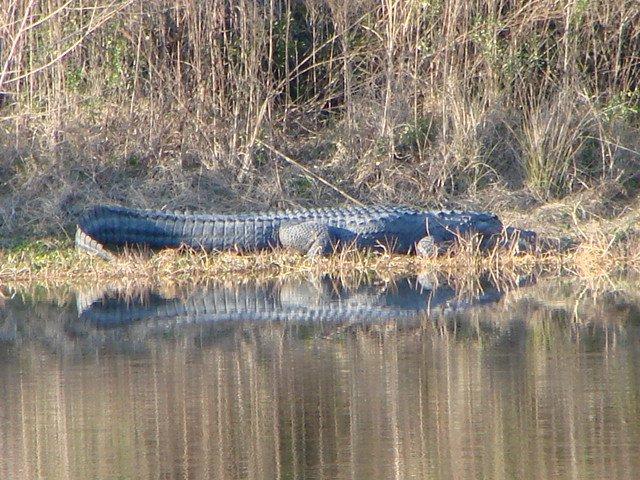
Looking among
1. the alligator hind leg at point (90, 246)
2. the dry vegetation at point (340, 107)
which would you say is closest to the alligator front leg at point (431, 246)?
the dry vegetation at point (340, 107)

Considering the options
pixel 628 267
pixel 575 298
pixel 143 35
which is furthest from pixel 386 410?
pixel 143 35

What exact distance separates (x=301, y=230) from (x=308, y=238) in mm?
98

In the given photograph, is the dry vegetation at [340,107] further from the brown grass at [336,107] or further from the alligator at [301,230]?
the alligator at [301,230]

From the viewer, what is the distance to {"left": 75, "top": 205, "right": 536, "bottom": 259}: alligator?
10.6 metres

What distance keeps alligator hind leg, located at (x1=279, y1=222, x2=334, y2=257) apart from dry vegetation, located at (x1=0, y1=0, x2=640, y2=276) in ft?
5.20

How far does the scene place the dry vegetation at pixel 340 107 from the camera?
12430 millimetres

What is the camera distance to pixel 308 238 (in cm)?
1063

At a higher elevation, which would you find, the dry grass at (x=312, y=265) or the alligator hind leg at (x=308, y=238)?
the alligator hind leg at (x=308, y=238)

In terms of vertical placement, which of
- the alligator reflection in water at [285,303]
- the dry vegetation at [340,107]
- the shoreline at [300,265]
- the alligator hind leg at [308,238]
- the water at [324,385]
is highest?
the dry vegetation at [340,107]

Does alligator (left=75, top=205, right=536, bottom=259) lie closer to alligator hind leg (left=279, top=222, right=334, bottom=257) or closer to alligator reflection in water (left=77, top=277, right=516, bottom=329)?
alligator hind leg (left=279, top=222, right=334, bottom=257)

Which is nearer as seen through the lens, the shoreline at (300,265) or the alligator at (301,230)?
the shoreline at (300,265)

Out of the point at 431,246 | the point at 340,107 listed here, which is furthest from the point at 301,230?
the point at 340,107

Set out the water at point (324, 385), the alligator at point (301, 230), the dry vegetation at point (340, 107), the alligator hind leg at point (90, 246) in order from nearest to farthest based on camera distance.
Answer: the water at point (324, 385) < the alligator hind leg at point (90, 246) < the alligator at point (301, 230) < the dry vegetation at point (340, 107)

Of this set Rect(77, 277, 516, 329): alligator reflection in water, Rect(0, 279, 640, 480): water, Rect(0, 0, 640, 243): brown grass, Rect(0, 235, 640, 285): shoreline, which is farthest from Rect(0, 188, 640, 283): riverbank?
Rect(0, 0, 640, 243): brown grass
